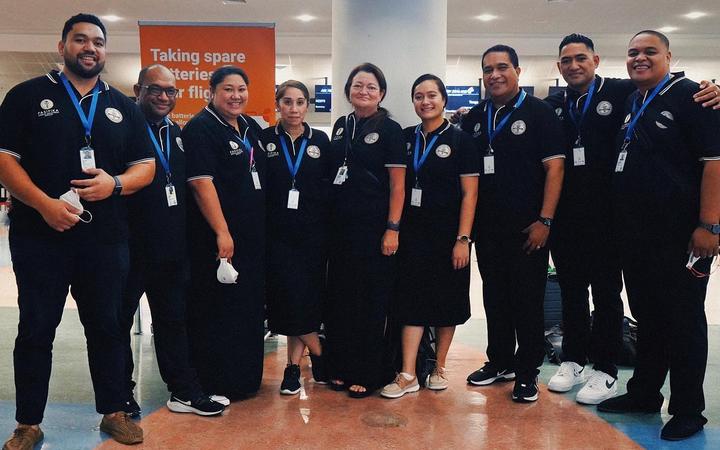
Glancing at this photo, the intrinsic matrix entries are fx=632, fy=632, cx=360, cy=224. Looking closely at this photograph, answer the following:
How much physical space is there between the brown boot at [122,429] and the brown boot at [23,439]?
0.27 m

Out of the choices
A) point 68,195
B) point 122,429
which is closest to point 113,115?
point 68,195

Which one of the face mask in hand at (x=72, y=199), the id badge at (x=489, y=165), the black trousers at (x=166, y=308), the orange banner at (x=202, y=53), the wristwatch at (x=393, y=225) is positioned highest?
the orange banner at (x=202, y=53)

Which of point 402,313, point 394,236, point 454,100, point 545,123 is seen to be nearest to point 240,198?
point 394,236

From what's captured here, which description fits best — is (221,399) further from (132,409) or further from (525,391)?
(525,391)

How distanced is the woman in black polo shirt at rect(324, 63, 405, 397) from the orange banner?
5.76 feet

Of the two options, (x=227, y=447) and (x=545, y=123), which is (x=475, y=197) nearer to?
(x=545, y=123)

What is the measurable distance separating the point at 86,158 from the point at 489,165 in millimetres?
1880

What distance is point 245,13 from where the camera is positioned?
388 inches

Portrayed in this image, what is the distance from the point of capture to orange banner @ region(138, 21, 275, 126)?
15.9 feet

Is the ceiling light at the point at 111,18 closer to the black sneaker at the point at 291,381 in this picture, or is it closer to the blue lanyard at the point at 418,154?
the blue lanyard at the point at 418,154

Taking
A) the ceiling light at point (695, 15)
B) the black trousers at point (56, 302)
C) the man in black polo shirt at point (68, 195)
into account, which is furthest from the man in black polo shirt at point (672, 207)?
the ceiling light at point (695, 15)

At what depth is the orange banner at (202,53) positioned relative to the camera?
4836mm

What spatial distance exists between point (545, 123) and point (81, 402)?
2.70m

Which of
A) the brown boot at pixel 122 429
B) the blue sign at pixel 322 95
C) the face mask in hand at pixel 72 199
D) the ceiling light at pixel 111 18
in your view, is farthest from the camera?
the blue sign at pixel 322 95
